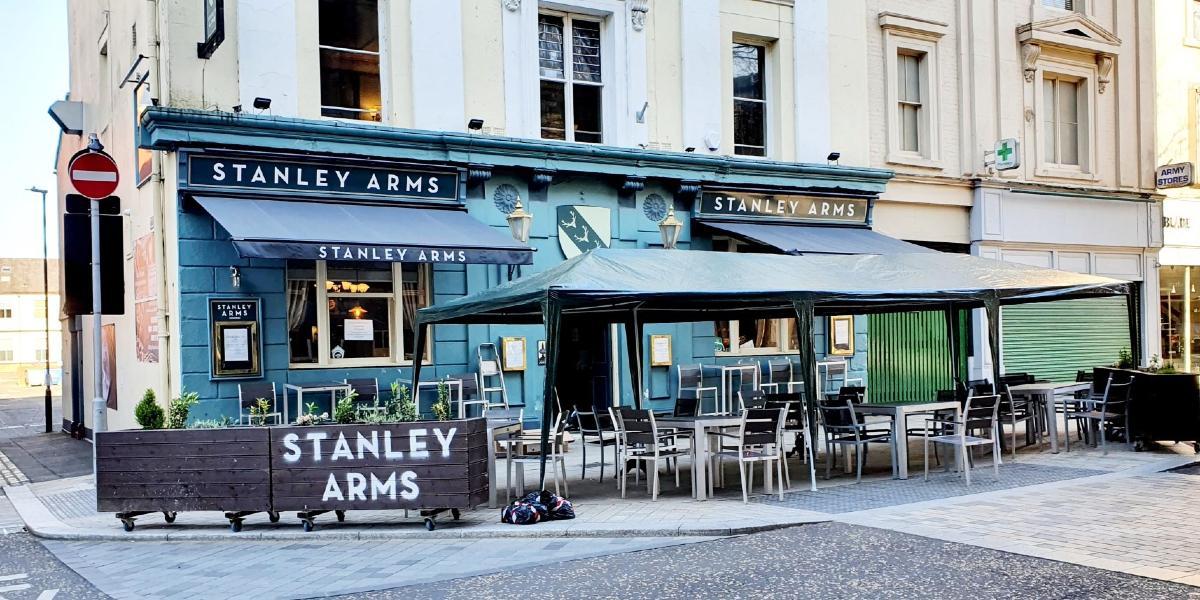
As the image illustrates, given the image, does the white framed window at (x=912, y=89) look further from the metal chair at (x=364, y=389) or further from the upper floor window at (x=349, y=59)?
the metal chair at (x=364, y=389)

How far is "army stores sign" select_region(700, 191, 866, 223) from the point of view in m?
18.1

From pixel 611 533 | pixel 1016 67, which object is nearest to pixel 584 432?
pixel 611 533

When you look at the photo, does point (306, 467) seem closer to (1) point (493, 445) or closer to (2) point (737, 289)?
(1) point (493, 445)

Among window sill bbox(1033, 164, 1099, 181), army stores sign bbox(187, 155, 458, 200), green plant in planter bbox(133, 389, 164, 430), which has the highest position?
window sill bbox(1033, 164, 1099, 181)

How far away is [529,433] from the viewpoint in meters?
12.4

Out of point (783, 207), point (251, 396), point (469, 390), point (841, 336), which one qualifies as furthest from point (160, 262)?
point (841, 336)

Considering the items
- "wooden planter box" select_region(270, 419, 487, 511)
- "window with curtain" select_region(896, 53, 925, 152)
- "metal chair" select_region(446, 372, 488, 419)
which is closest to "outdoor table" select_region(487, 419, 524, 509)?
"wooden planter box" select_region(270, 419, 487, 511)

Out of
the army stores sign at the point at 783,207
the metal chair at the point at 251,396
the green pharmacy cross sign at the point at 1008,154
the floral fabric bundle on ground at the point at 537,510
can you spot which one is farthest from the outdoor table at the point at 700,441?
the green pharmacy cross sign at the point at 1008,154

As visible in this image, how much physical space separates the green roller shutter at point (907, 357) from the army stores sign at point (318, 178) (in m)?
8.79

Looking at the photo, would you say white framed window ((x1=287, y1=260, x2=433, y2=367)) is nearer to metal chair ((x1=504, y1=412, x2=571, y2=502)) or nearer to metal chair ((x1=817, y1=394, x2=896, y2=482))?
metal chair ((x1=504, y1=412, x2=571, y2=502))

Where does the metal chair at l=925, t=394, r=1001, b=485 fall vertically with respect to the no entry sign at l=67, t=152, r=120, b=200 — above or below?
below

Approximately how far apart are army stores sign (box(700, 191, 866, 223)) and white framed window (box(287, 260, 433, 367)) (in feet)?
17.1

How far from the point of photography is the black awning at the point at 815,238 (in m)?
17.5

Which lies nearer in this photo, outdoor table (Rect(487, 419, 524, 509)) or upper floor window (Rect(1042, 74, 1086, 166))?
outdoor table (Rect(487, 419, 524, 509))
